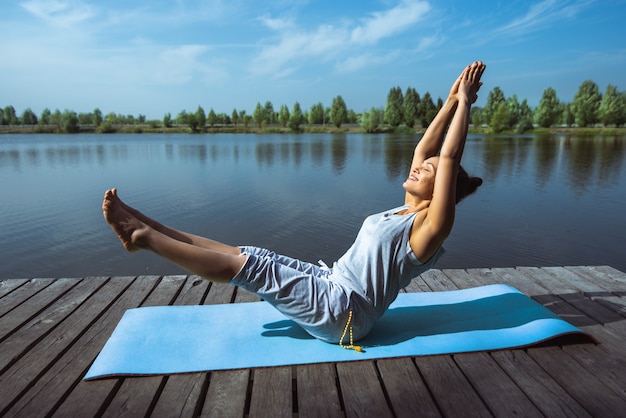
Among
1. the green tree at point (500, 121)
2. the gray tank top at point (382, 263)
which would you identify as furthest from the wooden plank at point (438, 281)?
the green tree at point (500, 121)

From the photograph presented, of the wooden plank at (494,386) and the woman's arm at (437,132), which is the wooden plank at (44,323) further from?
the woman's arm at (437,132)

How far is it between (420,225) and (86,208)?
10.0 metres

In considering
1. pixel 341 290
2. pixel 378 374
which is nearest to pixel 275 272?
pixel 341 290

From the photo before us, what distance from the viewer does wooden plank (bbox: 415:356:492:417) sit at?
2164mm

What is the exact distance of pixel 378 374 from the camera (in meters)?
2.46

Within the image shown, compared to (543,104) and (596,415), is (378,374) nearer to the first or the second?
(596,415)

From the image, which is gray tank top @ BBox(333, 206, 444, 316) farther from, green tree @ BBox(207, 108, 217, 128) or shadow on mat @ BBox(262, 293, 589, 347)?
green tree @ BBox(207, 108, 217, 128)

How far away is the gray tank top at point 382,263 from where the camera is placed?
265 centimetres

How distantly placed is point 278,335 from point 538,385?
1588 millimetres

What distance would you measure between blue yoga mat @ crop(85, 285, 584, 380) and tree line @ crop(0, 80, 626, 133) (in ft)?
163

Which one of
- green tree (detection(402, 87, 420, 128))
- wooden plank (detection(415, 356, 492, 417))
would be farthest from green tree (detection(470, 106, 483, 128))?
wooden plank (detection(415, 356, 492, 417))

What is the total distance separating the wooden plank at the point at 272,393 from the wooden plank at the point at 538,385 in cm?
131

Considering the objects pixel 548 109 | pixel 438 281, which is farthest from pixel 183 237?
pixel 548 109

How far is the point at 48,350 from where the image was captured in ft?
8.89
